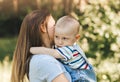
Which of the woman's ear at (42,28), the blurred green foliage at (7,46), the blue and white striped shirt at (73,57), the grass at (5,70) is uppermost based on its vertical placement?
the woman's ear at (42,28)

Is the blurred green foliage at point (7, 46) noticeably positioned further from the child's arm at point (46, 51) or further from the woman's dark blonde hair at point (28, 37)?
the child's arm at point (46, 51)

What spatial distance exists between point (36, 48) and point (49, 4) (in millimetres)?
4005

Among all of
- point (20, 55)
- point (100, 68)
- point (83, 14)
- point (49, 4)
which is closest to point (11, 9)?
point (49, 4)

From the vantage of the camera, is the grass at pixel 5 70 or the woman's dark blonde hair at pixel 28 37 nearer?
the woman's dark blonde hair at pixel 28 37

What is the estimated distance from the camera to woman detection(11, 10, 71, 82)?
115 inches

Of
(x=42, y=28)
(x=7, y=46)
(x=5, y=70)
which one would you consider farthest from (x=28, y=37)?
(x=7, y=46)

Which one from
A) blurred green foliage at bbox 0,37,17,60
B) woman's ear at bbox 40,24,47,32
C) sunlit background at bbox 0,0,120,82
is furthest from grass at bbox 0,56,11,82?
woman's ear at bbox 40,24,47,32

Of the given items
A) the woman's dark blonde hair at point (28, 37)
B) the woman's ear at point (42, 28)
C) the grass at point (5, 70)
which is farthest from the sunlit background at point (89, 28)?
the woman's ear at point (42, 28)

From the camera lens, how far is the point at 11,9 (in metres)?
7.07

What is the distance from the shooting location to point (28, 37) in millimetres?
3105

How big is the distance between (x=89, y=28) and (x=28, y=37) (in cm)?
320

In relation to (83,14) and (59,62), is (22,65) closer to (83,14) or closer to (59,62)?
(59,62)

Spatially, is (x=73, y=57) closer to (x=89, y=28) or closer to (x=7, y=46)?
(x=89, y=28)

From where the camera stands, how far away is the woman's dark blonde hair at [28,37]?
3.07 m
